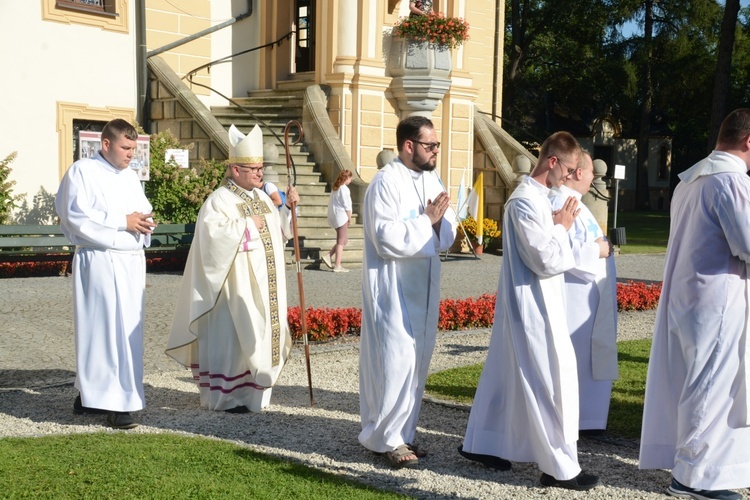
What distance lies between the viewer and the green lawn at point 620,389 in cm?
720

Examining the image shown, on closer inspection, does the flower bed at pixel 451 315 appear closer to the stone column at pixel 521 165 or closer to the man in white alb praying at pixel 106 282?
the man in white alb praying at pixel 106 282

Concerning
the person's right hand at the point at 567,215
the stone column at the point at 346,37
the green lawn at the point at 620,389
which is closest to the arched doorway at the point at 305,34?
the stone column at the point at 346,37

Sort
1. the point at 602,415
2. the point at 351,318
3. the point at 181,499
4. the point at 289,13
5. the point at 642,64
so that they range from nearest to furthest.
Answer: the point at 181,499, the point at 602,415, the point at 351,318, the point at 289,13, the point at 642,64

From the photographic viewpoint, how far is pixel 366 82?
20.5 metres

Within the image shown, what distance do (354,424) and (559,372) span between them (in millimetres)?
1954

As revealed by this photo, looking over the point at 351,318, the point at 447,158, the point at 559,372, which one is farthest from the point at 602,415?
the point at 447,158

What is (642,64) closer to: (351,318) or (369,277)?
(351,318)

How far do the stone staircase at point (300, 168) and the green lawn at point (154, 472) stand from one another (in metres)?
11.0

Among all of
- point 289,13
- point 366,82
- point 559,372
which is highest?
point 289,13

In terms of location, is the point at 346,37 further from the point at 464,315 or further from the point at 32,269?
the point at 464,315

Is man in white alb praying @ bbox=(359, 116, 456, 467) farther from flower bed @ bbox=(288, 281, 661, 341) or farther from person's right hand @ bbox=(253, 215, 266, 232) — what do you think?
flower bed @ bbox=(288, 281, 661, 341)

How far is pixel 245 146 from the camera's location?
7.54 m

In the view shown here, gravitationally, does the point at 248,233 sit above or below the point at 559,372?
above

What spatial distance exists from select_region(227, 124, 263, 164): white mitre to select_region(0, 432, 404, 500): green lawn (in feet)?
7.47
